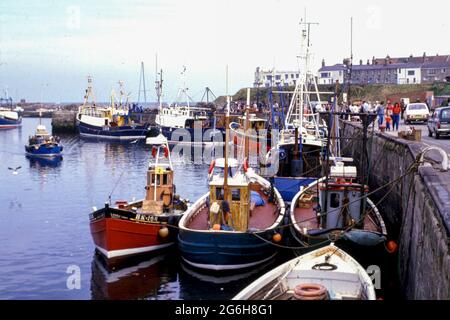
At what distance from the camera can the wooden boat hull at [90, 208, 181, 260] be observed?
20.7 metres

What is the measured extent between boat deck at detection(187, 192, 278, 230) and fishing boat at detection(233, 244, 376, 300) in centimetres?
696

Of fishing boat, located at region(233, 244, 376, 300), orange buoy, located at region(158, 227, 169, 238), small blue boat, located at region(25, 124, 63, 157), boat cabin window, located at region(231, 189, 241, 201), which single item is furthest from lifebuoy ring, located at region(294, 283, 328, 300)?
small blue boat, located at region(25, 124, 63, 157)

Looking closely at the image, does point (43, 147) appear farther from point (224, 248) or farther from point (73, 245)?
point (224, 248)

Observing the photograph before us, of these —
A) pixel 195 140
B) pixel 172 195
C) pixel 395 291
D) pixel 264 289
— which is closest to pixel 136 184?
pixel 172 195

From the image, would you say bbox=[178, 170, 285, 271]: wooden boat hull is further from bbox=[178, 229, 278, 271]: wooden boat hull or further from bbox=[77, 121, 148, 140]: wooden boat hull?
bbox=[77, 121, 148, 140]: wooden boat hull

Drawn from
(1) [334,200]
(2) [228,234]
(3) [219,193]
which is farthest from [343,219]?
(3) [219,193]

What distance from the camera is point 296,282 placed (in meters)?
13.1

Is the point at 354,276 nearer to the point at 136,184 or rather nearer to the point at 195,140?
the point at 136,184

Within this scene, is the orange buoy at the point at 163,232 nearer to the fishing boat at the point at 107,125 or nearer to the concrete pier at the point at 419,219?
the concrete pier at the point at 419,219

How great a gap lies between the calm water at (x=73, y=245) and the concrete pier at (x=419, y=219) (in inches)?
198

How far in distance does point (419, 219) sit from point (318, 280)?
8.84 ft

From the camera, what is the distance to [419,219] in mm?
13664

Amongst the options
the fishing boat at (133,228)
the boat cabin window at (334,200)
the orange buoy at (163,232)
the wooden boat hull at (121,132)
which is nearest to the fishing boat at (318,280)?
the boat cabin window at (334,200)
